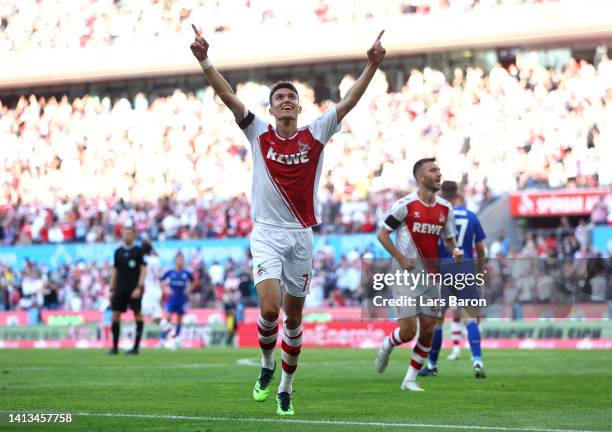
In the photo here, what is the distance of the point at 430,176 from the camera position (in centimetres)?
1238

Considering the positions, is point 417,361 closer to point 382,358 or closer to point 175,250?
point 382,358

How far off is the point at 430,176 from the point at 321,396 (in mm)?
2629

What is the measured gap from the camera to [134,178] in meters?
43.8

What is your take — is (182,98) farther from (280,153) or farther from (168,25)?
(280,153)

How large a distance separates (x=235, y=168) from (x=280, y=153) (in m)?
31.6

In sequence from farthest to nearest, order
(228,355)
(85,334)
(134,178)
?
(134,178) → (85,334) → (228,355)

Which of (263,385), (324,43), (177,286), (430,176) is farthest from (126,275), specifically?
(324,43)

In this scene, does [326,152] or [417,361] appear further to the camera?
[326,152]

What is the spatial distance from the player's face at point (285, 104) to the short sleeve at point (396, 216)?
11.1ft

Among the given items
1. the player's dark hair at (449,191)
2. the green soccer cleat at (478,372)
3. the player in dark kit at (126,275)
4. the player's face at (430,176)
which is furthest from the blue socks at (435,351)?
the player in dark kit at (126,275)

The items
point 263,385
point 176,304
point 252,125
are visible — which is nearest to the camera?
point 252,125

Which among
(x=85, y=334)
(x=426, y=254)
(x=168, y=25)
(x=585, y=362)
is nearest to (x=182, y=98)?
(x=168, y=25)

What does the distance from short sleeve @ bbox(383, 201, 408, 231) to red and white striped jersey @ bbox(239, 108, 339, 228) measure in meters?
3.14

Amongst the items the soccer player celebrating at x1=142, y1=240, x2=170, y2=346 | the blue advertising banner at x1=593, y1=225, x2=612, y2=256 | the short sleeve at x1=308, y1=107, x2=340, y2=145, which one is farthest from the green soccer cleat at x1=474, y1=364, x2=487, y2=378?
the blue advertising banner at x1=593, y1=225, x2=612, y2=256
